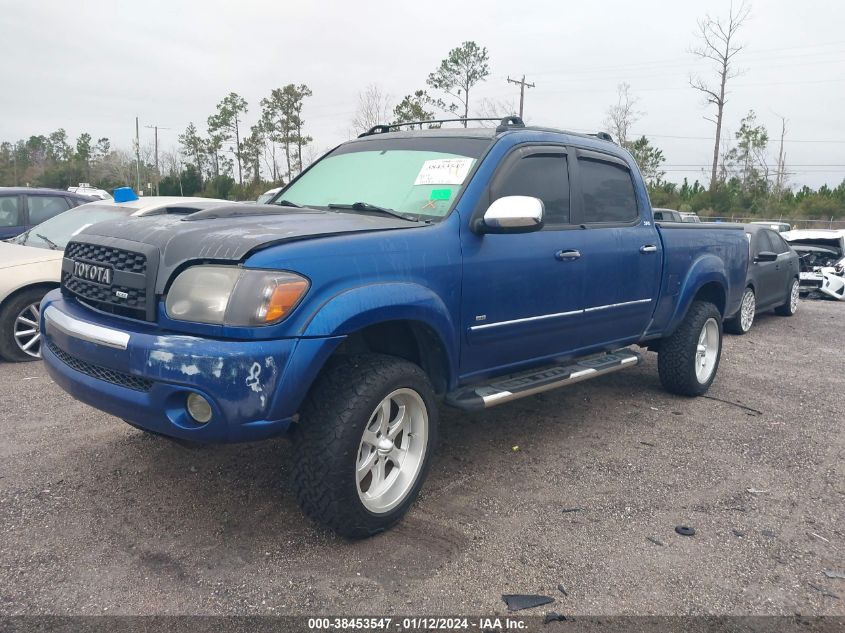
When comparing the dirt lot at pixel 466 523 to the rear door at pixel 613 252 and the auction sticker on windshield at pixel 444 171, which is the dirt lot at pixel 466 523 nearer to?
the rear door at pixel 613 252

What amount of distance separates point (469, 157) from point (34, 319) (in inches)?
183

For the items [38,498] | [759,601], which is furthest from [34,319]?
[759,601]

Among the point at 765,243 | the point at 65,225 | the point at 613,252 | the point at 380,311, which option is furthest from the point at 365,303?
the point at 765,243

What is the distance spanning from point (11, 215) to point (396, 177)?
277 inches

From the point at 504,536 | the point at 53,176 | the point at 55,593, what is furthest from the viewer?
the point at 53,176

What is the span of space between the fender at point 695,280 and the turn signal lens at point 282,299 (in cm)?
355

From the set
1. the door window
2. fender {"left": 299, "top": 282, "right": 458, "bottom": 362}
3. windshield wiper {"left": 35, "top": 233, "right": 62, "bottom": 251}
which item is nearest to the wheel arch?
windshield wiper {"left": 35, "top": 233, "right": 62, "bottom": 251}

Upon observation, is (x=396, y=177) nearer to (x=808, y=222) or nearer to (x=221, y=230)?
(x=221, y=230)

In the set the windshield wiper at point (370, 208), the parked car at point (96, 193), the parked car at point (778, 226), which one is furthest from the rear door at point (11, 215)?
the parked car at point (778, 226)

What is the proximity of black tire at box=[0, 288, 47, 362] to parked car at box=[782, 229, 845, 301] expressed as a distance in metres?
12.9

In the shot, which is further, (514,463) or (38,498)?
(514,463)

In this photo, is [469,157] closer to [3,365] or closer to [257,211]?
[257,211]

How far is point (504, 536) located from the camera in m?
3.28

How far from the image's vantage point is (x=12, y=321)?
6250 millimetres
